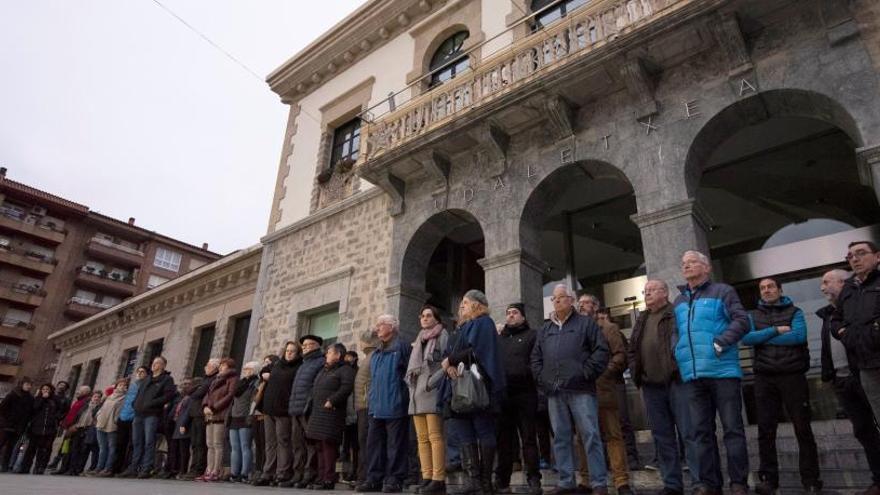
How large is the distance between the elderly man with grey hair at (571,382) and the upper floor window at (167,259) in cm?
4748

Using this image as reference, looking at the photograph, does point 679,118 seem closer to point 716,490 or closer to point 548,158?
point 548,158

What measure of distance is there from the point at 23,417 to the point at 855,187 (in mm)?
15214

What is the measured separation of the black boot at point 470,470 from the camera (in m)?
4.64

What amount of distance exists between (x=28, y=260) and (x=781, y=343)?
46.4 meters

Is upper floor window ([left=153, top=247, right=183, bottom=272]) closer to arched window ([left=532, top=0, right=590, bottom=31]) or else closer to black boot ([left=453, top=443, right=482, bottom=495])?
arched window ([left=532, top=0, right=590, bottom=31])

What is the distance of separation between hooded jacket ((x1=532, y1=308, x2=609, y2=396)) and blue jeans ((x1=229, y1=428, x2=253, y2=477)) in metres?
4.83

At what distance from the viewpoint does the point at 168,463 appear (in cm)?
878

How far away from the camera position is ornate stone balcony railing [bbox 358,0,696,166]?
718 cm

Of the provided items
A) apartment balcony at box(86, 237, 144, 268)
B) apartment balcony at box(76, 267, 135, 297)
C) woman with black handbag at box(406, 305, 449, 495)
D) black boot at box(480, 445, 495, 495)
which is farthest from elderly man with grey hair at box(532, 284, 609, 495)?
apartment balcony at box(86, 237, 144, 268)

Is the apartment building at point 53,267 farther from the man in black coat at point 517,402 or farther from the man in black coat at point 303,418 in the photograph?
the man in black coat at point 517,402

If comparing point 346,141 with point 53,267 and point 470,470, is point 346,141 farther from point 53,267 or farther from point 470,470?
point 53,267

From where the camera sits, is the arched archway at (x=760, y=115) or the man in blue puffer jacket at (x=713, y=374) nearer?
the man in blue puffer jacket at (x=713, y=374)

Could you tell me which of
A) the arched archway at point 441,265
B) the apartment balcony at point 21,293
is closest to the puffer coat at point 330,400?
the arched archway at point 441,265

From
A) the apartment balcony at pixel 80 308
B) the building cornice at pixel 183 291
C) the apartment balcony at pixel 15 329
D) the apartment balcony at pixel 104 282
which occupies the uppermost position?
the apartment balcony at pixel 104 282
